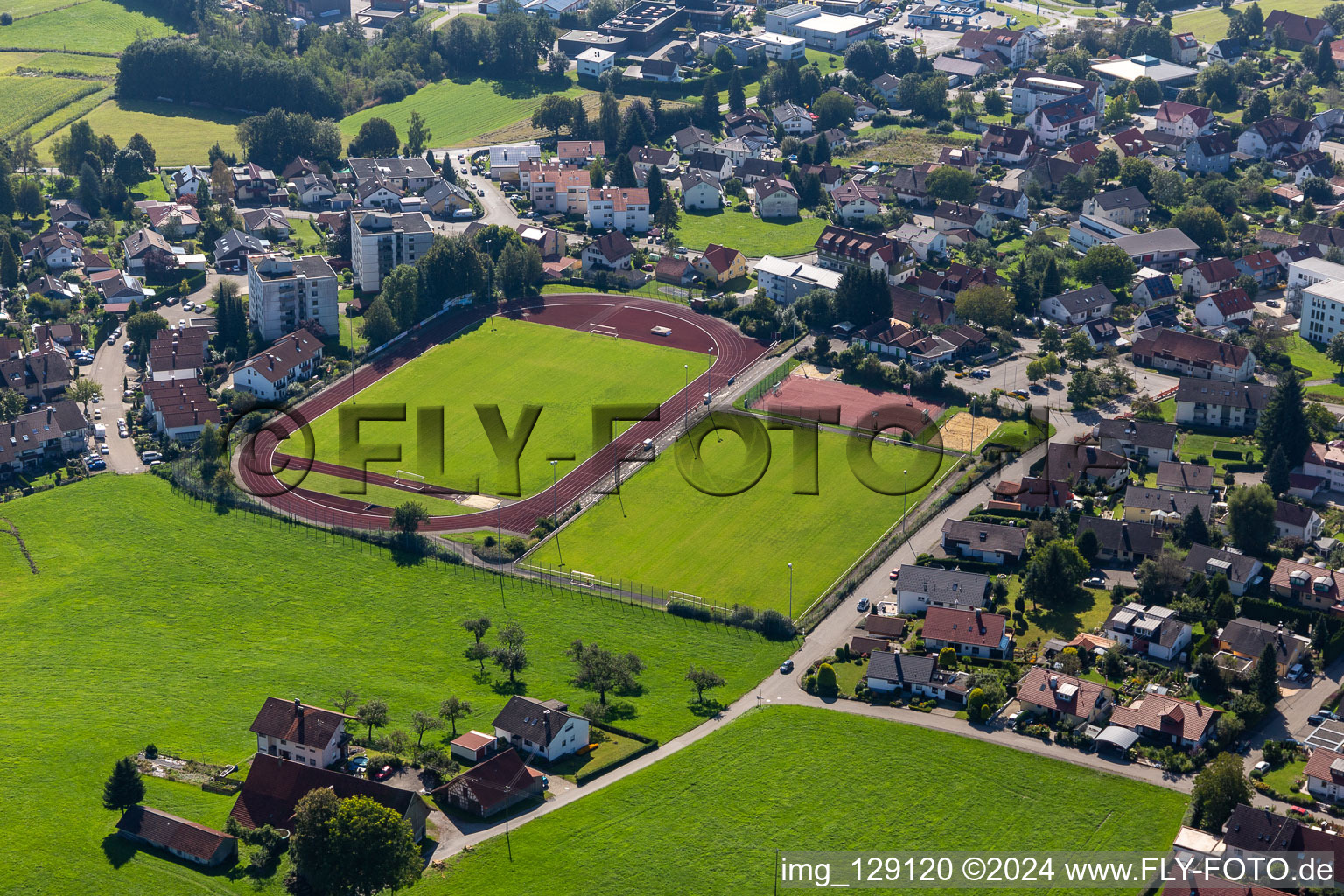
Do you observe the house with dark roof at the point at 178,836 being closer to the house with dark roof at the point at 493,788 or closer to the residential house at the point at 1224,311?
the house with dark roof at the point at 493,788

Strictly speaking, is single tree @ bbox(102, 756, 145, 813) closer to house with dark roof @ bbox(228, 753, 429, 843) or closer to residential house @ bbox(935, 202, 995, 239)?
house with dark roof @ bbox(228, 753, 429, 843)

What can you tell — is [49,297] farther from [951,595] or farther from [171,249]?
[951,595]

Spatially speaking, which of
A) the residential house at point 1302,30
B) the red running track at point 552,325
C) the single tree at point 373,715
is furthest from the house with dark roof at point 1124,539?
the residential house at point 1302,30

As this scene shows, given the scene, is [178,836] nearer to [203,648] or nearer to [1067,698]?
[203,648]

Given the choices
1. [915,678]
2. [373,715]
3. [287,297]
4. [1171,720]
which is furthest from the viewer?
[287,297]

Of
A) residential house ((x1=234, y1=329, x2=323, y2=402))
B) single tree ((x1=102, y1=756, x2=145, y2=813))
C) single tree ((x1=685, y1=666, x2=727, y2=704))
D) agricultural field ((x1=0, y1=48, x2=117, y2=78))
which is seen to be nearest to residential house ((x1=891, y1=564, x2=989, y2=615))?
single tree ((x1=685, y1=666, x2=727, y2=704))

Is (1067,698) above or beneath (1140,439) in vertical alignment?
beneath

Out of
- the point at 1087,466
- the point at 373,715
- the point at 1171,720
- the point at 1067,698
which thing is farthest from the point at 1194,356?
the point at 373,715

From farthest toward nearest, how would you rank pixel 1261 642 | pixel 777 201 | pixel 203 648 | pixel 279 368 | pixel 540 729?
pixel 777 201 → pixel 279 368 → pixel 203 648 → pixel 1261 642 → pixel 540 729
